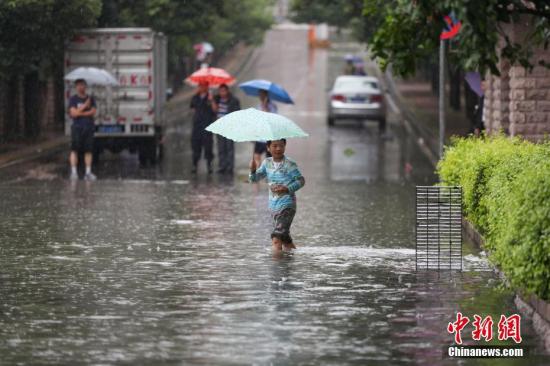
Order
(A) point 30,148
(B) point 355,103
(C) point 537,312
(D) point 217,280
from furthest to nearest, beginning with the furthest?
(B) point 355,103, (A) point 30,148, (D) point 217,280, (C) point 537,312

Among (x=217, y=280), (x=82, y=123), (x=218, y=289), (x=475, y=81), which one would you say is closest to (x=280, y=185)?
(x=217, y=280)

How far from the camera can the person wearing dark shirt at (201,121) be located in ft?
99.9

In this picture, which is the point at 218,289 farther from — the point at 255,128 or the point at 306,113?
the point at 306,113

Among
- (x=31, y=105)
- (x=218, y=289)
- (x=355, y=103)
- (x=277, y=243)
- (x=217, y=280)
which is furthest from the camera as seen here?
(x=355, y=103)

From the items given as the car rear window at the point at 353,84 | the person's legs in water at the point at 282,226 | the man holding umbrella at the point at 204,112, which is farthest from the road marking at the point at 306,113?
the person's legs in water at the point at 282,226

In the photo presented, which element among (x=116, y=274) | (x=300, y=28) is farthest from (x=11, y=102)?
(x=300, y=28)

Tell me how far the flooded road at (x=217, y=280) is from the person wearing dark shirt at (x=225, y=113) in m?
2.08

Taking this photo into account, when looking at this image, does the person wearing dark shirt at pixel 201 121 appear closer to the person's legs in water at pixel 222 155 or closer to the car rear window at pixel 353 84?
the person's legs in water at pixel 222 155

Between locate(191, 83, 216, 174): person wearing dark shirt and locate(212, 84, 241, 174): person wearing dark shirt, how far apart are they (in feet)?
1.71

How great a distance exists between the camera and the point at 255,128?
53.6 ft

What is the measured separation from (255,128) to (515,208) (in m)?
5.20

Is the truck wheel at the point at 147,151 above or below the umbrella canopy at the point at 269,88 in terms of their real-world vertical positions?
below

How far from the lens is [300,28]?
118 metres

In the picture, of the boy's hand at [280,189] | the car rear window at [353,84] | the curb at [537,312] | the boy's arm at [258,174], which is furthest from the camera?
the car rear window at [353,84]
